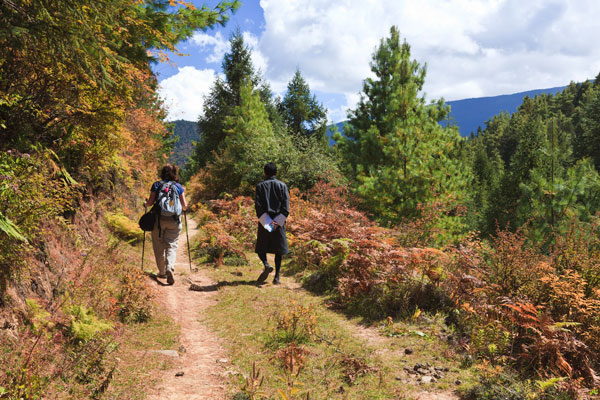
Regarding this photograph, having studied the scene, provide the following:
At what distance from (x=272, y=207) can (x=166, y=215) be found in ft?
7.21

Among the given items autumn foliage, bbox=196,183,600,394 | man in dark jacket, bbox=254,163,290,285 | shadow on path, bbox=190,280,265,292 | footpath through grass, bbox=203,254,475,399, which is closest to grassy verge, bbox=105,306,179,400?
footpath through grass, bbox=203,254,475,399

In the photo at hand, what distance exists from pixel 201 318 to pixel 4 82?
4.53 metres

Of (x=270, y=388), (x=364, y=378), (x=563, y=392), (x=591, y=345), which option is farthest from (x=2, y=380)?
(x=591, y=345)

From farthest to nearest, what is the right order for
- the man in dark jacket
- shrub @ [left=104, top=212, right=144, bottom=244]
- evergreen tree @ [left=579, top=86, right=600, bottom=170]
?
evergreen tree @ [left=579, top=86, right=600, bottom=170] → shrub @ [left=104, top=212, right=144, bottom=244] → the man in dark jacket

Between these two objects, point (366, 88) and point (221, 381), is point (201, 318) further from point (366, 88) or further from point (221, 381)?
point (366, 88)

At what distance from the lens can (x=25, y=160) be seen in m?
3.74

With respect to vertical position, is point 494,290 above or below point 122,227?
below

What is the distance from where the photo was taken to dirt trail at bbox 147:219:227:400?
365 cm

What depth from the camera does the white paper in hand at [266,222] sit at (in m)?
7.39

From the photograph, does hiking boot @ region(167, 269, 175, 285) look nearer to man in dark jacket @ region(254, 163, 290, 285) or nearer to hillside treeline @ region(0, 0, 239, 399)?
hillside treeline @ region(0, 0, 239, 399)

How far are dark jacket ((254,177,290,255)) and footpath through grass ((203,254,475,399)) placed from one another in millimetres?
1285

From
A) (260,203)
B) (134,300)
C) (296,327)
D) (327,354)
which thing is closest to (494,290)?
(327,354)

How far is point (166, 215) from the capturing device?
265 inches

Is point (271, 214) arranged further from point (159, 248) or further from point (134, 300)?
point (134, 300)
